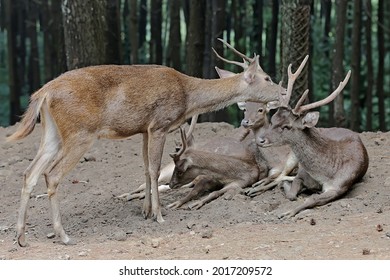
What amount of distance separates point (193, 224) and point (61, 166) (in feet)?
4.31

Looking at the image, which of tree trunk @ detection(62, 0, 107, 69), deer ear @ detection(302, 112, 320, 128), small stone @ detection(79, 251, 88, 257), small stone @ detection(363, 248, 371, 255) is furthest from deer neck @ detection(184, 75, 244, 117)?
tree trunk @ detection(62, 0, 107, 69)

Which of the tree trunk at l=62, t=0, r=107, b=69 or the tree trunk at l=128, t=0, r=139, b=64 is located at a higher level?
the tree trunk at l=62, t=0, r=107, b=69

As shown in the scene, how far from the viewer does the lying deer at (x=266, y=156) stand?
9.12 meters

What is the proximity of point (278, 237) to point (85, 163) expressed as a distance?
3.92 metres

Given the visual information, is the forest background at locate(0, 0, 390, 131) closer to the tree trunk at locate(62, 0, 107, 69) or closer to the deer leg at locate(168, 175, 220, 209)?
the tree trunk at locate(62, 0, 107, 69)

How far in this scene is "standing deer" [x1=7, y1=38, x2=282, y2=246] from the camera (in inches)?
303

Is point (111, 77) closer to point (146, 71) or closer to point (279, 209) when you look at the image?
point (146, 71)

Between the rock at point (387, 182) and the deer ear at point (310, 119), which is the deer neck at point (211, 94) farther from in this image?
the rock at point (387, 182)

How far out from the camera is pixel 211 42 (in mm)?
13859

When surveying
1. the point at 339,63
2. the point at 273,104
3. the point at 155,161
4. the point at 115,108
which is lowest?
the point at 155,161

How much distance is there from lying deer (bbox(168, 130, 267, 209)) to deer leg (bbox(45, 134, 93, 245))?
5.40ft

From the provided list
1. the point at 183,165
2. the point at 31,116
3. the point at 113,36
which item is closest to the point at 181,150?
the point at 183,165

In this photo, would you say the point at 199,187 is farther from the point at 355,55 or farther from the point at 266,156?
the point at 355,55

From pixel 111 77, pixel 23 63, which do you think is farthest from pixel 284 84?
pixel 23 63
